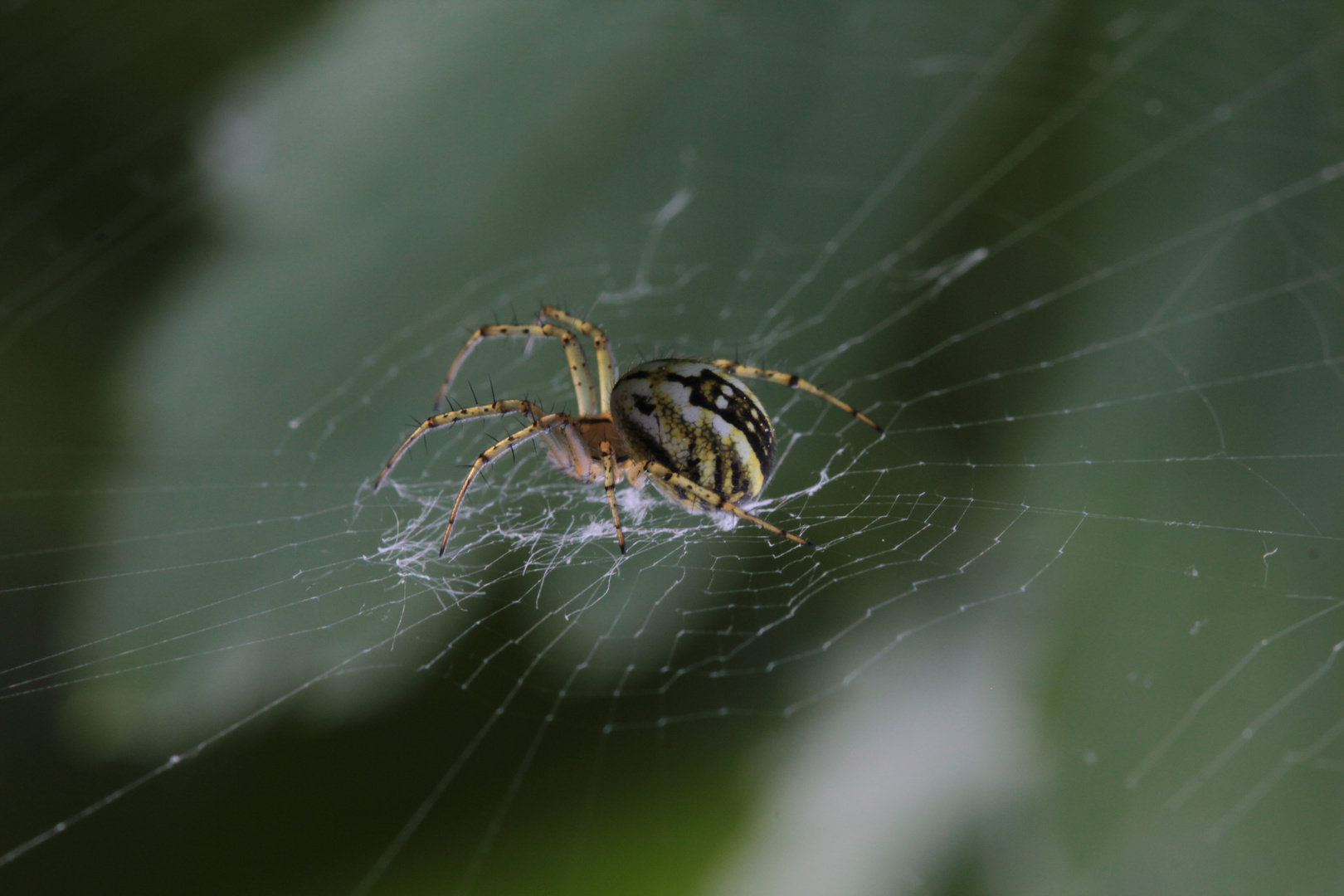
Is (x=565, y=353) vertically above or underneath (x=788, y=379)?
above

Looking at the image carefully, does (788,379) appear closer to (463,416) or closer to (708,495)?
(708,495)

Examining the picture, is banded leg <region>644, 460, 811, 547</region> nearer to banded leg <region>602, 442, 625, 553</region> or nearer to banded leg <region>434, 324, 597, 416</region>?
banded leg <region>602, 442, 625, 553</region>

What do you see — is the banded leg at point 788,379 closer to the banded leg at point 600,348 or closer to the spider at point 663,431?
the spider at point 663,431

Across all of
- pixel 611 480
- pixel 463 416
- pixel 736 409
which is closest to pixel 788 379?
pixel 736 409

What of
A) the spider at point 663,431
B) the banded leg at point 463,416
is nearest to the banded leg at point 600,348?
the spider at point 663,431

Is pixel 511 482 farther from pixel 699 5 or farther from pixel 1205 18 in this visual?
pixel 1205 18
